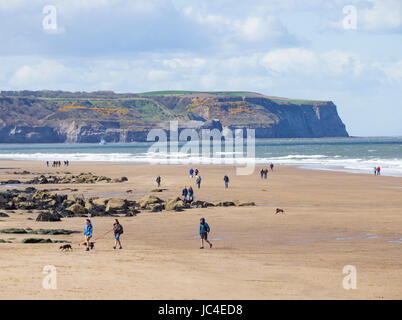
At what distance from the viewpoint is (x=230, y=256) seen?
20250 millimetres

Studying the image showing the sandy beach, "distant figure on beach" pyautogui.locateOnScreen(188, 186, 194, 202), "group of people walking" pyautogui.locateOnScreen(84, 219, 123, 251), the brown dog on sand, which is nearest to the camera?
the sandy beach

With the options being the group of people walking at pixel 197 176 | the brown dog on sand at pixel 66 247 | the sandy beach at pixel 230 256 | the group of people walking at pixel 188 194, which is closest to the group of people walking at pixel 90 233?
the sandy beach at pixel 230 256

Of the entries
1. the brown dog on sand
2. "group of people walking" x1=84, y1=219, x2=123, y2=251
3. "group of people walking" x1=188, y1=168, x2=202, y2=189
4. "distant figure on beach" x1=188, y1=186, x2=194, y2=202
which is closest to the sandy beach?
the brown dog on sand

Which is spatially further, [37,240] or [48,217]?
[48,217]

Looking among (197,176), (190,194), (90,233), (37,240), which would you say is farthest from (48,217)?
(197,176)

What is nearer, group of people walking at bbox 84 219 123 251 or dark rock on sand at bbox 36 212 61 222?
group of people walking at bbox 84 219 123 251

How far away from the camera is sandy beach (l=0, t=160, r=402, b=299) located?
1494 cm

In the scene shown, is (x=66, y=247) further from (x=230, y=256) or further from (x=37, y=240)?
(x=230, y=256)

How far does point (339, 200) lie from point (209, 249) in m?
19.3

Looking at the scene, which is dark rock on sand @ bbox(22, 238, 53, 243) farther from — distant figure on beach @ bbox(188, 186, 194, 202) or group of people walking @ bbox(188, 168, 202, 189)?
group of people walking @ bbox(188, 168, 202, 189)

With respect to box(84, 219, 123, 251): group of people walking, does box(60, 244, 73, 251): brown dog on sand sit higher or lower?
lower

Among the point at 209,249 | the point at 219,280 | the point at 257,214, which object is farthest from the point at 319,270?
the point at 257,214
